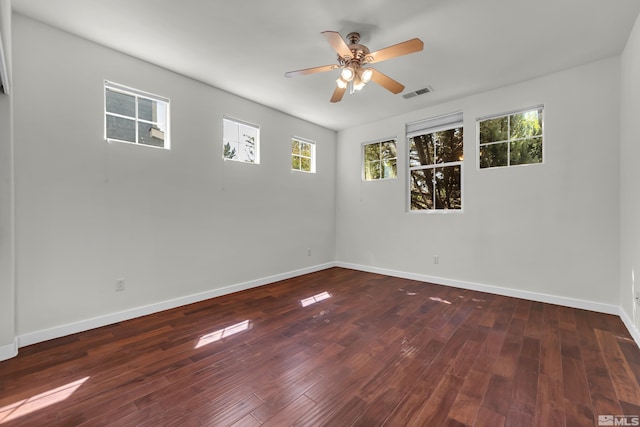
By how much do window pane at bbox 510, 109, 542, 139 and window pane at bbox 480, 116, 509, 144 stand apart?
92 millimetres

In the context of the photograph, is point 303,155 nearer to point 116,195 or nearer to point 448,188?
point 448,188

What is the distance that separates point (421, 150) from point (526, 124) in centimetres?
144

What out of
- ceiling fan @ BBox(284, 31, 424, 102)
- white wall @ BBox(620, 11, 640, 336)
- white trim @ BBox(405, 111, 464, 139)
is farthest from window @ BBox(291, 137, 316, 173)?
white wall @ BBox(620, 11, 640, 336)

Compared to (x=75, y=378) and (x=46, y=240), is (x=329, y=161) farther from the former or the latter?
(x=75, y=378)

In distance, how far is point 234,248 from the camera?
13.0ft

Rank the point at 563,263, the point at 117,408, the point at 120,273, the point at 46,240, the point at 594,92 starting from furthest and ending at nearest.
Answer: the point at 563,263
the point at 594,92
the point at 120,273
the point at 46,240
the point at 117,408

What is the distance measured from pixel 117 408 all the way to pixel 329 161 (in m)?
4.81

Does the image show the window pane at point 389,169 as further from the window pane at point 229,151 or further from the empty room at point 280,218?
the window pane at point 229,151

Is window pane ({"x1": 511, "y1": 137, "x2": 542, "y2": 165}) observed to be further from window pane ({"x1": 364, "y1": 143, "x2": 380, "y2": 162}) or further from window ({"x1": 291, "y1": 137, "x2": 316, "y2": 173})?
window ({"x1": 291, "y1": 137, "x2": 316, "y2": 173})

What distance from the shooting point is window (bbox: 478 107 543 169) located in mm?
3584

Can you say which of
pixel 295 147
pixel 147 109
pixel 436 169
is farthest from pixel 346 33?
pixel 436 169

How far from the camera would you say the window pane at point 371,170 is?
5.21m

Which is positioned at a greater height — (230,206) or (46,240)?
(230,206)

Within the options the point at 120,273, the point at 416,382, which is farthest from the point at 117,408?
the point at 416,382
